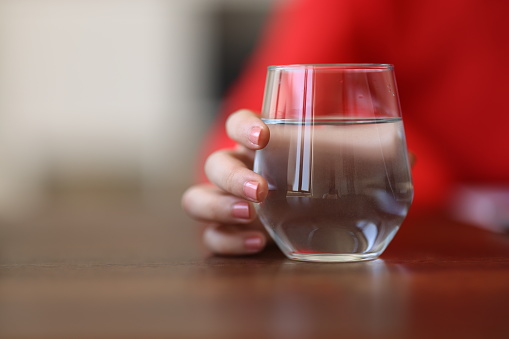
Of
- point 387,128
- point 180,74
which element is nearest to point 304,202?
point 387,128

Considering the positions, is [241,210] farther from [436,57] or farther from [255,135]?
[436,57]

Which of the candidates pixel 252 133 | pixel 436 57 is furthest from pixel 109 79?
pixel 252 133

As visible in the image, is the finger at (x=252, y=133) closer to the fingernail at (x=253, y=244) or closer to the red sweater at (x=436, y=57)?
the fingernail at (x=253, y=244)

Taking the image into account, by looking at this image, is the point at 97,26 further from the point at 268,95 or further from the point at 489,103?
the point at 268,95

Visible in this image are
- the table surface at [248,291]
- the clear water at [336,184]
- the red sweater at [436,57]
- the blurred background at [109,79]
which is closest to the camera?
the table surface at [248,291]

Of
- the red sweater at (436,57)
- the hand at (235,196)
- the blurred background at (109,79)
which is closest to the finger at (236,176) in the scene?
the hand at (235,196)

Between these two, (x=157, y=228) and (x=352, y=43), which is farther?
(x=352, y=43)

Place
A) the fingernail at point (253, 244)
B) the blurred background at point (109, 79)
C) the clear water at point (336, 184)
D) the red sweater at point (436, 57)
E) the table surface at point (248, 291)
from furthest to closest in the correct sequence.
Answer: the blurred background at point (109, 79), the red sweater at point (436, 57), the fingernail at point (253, 244), the clear water at point (336, 184), the table surface at point (248, 291)
